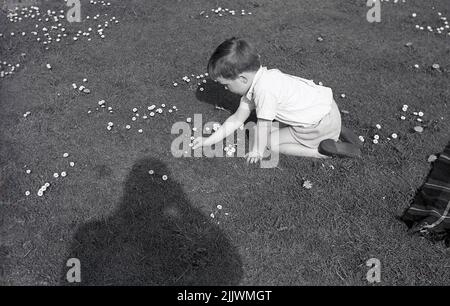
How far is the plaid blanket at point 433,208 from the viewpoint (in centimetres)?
419

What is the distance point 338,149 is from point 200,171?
1.76 m

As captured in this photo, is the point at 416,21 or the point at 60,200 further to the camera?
the point at 416,21

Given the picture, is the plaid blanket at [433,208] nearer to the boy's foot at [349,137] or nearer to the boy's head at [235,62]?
the boy's foot at [349,137]

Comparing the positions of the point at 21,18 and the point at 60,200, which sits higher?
the point at 21,18

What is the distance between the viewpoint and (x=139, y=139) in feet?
18.2

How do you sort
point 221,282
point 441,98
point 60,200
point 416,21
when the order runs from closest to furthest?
point 221,282, point 60,200, point 441,98, point 416,21

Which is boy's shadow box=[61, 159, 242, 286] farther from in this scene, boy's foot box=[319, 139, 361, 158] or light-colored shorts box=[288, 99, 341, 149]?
boy's foot box=[319, 139, 361, 158]

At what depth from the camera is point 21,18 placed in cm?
809

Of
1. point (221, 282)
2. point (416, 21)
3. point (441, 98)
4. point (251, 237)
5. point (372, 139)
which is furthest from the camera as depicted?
point (416, 21)

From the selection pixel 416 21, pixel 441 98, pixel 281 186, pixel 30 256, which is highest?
pixel 416 21

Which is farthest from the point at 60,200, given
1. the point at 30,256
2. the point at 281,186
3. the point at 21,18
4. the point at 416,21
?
the point at 416,21

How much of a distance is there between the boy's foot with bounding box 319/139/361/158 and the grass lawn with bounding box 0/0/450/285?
0.13m

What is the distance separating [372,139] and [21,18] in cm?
718

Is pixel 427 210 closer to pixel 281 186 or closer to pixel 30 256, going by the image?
pixel 281 186
